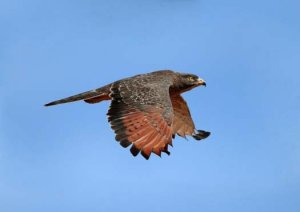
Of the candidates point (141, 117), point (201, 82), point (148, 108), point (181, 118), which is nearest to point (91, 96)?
point (148, 108)

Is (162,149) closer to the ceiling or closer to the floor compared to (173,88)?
closer to the floor

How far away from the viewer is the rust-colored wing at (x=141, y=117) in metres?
10.8

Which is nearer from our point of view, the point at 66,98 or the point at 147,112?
the point at 147,112

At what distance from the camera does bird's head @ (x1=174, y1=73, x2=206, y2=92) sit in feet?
49.1

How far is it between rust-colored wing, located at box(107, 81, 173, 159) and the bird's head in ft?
5.97

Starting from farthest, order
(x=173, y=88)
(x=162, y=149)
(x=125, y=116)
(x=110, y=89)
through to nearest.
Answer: (x=173, y=88), (x=110, y=89), (x=125, y=116), (x=162, y=149)

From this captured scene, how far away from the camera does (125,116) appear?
11.7 m

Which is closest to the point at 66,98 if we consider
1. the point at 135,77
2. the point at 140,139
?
the point at 135,77

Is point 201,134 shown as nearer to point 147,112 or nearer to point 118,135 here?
point 147,112

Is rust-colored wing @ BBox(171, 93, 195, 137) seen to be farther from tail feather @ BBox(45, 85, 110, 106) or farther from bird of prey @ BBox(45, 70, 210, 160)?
tail feather @ BBox(45, 85, 110, 106)

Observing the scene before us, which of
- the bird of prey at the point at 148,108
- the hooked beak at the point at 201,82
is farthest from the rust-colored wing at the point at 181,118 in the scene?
the hooked beak at the point at 201,82

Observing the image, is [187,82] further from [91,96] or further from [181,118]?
[91,96]

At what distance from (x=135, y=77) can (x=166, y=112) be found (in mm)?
2151

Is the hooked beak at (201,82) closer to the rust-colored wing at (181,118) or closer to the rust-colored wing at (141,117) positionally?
the rust-colored wing at (181,118)
